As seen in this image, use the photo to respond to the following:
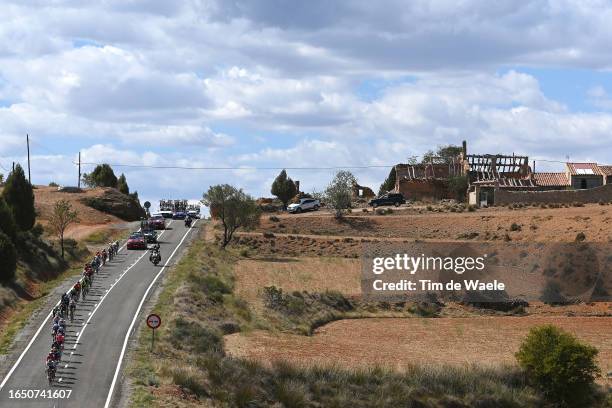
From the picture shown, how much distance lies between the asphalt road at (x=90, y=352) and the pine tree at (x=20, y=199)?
9991mm

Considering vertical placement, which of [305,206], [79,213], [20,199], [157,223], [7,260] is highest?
[20,199]

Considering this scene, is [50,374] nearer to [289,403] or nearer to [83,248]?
[289,403]

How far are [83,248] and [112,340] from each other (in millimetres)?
36388

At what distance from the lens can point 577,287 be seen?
66.2 m

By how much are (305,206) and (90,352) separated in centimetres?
6958

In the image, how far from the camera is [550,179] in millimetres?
115938

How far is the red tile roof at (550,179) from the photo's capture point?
375 ft

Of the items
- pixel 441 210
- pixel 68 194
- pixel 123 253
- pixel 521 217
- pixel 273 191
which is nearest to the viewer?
pixel 123 253

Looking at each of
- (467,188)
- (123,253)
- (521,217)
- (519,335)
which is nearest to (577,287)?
(519,335)

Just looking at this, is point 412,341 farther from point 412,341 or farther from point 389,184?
point 389,184

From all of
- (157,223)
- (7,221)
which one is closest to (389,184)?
(157,223)

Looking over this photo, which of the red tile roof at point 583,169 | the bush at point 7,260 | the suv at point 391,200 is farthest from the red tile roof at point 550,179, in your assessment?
the bush at point 7,260

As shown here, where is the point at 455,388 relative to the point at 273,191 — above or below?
below

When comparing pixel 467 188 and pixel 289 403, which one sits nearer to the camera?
pixel 289 403
